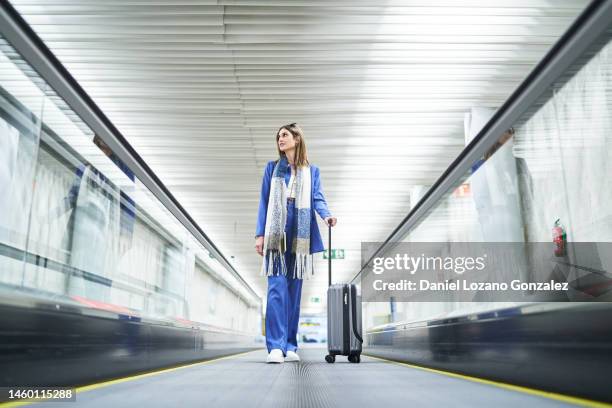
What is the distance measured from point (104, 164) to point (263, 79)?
4.71 meters

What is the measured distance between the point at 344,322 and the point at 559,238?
1.97 m

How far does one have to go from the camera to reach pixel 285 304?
348 cm

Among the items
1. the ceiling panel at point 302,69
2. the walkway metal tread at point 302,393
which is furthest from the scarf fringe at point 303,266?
the ceiling panel at point 302,69

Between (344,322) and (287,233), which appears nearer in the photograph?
(287,233)

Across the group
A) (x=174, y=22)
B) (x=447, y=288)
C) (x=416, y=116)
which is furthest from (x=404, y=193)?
(x=447, y=288)

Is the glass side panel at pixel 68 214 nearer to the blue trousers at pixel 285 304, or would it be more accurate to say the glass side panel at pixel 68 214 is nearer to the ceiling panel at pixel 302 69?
the blue trousers at pixel 285 304

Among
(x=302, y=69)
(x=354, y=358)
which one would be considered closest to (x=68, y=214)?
(x=354, y=358)

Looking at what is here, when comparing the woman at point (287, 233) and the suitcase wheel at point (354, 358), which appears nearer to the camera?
the woman at point (287, 233)

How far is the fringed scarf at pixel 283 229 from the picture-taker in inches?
139

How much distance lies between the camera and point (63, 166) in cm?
223

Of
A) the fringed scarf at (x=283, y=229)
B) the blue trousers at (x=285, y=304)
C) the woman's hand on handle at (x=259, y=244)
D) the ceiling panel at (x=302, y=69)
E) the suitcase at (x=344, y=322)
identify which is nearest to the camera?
the blue trousers at (x=285, y=304)

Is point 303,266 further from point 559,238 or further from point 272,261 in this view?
point 559,238

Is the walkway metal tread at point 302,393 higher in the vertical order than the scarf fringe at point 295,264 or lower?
lower

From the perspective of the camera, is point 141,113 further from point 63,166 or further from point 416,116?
point 63,166
